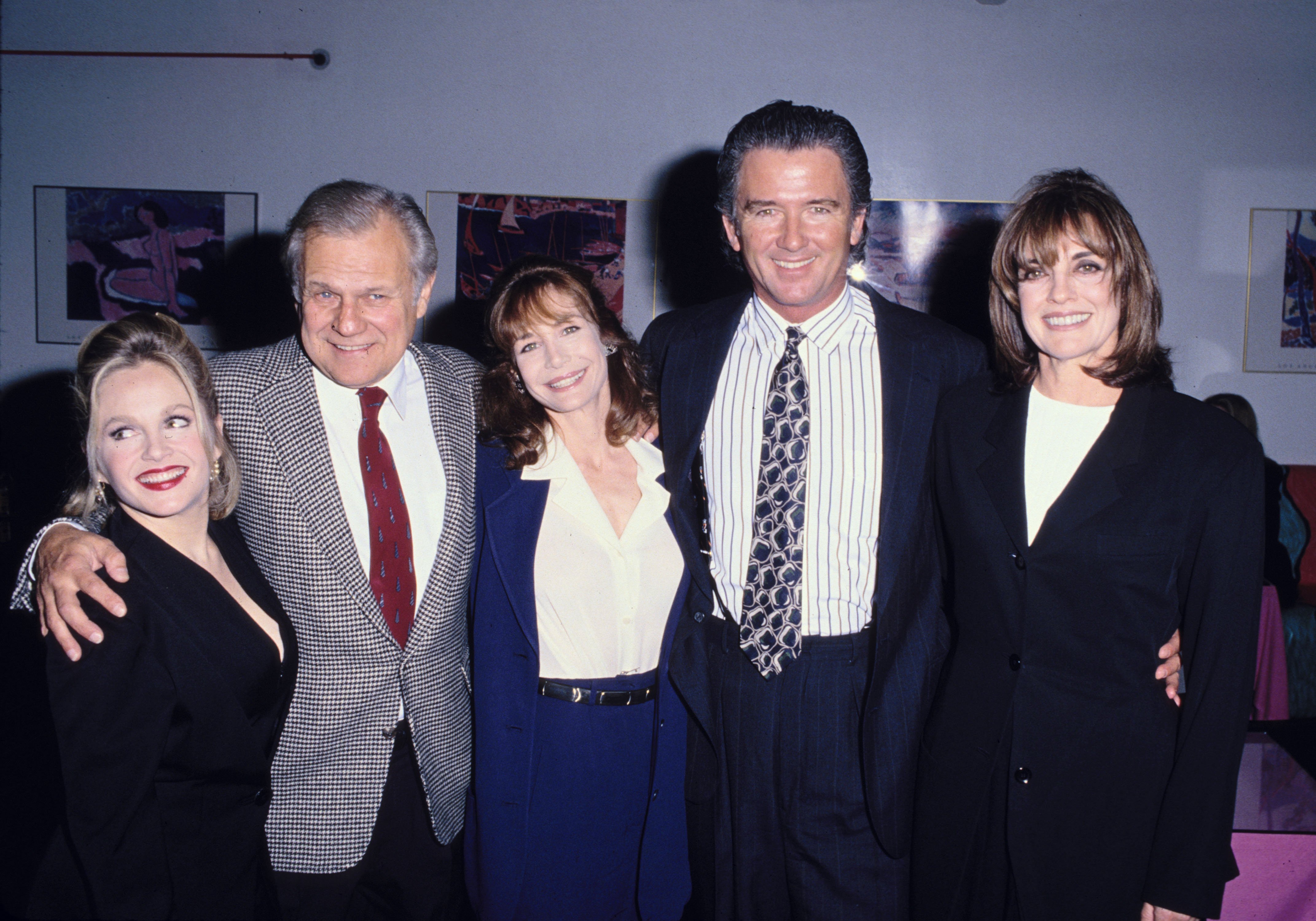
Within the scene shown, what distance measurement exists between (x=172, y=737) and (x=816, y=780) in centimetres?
129

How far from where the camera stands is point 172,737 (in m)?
1.36

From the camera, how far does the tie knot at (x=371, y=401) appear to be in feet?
5.86

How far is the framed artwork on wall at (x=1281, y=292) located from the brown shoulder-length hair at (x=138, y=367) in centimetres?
540

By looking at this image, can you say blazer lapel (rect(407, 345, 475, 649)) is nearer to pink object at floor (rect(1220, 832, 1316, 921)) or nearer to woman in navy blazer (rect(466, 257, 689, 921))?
woman in navy blazer (rect(466, 257, 689, 921))

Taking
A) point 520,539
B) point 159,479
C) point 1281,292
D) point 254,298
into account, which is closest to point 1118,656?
point 520,539

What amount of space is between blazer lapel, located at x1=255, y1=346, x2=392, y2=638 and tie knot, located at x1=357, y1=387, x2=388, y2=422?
0.10 meters

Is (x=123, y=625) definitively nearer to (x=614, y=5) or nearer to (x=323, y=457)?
(x=323, y=457)

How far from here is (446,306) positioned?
4809mm

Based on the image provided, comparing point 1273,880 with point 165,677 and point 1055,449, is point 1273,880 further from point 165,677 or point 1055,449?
point 165,677

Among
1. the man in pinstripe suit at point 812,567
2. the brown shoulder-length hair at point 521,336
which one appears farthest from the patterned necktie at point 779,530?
the brown shoulder-length hair at point 521,336

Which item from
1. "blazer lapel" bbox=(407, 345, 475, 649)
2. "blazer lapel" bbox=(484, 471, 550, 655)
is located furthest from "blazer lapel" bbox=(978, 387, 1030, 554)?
"blazer lapel" bbox=(407, 345, 475, 649)

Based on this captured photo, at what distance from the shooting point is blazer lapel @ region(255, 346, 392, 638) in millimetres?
1662

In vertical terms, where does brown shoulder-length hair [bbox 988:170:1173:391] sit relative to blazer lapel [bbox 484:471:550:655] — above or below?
above

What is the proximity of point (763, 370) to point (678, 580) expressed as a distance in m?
0.56
